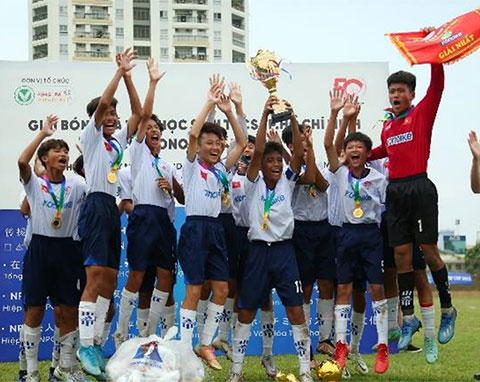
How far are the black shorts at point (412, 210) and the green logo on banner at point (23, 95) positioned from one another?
469 centimetres

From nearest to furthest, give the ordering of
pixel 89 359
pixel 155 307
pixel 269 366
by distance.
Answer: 1. pixel 89 359
2. pixel 155 307
3. pixel 269 366

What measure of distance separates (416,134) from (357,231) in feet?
3.71

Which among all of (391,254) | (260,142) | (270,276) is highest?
(260,142)

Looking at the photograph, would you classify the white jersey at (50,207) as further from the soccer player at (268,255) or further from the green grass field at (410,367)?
the green grass field at (410,367)

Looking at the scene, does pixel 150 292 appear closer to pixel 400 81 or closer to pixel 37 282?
pixel 37 282

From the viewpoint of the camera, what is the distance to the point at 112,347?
10828mm

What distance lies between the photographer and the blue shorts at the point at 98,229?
7668mm

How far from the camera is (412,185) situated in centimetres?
798

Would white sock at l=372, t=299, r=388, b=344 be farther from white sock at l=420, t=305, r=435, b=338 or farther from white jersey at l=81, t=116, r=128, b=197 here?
white jersey at l=81, t=116, r=128, b=197

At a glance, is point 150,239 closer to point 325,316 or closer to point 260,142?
point 260,142

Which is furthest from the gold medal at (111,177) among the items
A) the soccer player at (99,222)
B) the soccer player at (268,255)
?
the soccer player at (268,255)

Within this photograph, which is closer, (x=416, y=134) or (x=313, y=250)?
(x=416, y=134)

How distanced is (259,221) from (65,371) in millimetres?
2080

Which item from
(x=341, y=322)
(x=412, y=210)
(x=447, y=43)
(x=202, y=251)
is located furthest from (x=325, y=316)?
(x=447, y=43)
